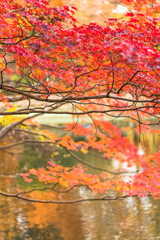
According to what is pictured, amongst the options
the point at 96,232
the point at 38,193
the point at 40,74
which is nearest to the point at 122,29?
the point at 40,74

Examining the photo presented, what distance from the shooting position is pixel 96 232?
7.02 m

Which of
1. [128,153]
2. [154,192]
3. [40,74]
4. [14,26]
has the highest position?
[14,26]

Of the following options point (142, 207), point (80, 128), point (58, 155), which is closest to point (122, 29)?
point (80, 128)

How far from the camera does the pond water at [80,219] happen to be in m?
6.85

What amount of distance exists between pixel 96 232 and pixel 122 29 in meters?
5.17

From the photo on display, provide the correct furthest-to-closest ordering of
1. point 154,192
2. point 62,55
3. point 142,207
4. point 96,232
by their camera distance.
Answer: point 142,207, point 96,232, point 154,192, point 62,55

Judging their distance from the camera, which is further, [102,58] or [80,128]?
[80,128]

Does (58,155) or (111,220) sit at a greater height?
(58,155)

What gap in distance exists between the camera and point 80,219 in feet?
25.7

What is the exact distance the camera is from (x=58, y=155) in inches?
580

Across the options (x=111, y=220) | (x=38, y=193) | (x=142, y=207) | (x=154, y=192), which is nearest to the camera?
(x=154, y=192)

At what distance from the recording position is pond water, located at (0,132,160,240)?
6852mm

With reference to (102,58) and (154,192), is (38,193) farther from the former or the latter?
(102,58)

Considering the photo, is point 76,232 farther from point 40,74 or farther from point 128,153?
point 40,74
